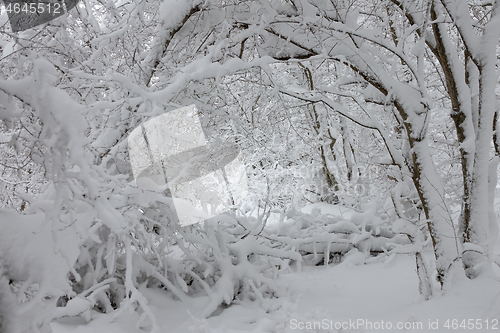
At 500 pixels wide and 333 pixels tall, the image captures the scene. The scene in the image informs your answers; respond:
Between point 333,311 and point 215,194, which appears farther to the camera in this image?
point 215,194

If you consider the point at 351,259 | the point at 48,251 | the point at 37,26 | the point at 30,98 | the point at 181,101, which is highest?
the point at 37,26

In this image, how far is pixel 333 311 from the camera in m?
3.65

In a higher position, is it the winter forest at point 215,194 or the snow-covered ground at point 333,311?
the winter forest at point 215,194

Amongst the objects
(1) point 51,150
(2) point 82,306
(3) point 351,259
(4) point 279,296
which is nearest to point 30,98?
(1) point 51,150

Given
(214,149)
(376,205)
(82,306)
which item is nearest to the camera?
(82,306)

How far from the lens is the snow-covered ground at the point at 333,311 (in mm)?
2954

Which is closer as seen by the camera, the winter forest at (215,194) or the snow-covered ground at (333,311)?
the winter forest at (215,194)

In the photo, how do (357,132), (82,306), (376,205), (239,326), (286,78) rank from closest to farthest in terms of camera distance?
(82,306) → (239,326) → (376,205) → (286,78) → (357,132)

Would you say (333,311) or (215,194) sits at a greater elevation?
(215,194)

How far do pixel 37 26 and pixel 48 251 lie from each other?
2.70 metres

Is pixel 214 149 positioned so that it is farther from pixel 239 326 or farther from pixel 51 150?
pixel 51 150

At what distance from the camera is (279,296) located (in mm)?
4180

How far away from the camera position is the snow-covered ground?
→ 116 inches

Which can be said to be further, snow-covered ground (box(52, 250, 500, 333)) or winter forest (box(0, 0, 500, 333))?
snow-covered ground (box(52, 250, 500, 333))
